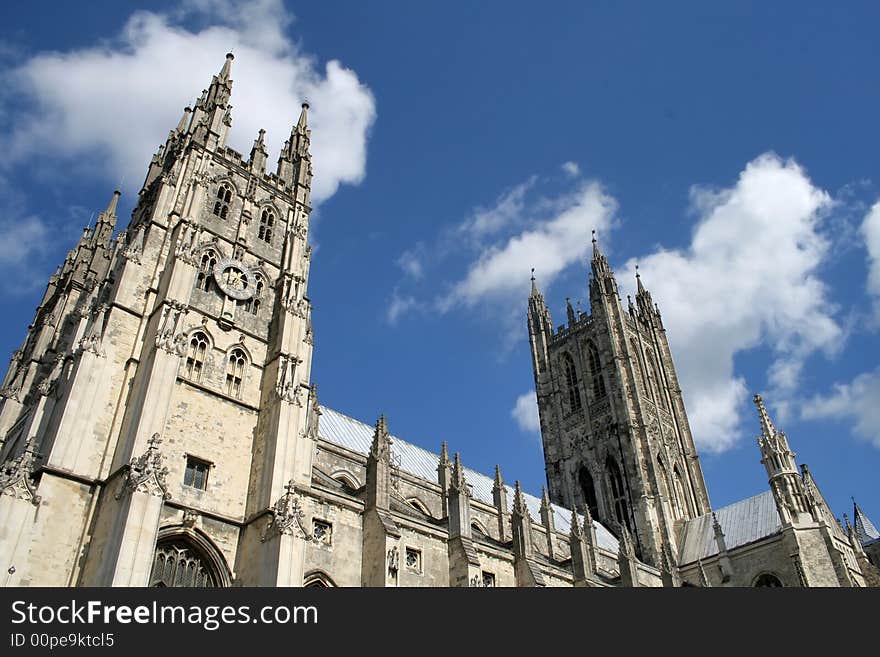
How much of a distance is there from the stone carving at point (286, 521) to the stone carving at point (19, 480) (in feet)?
20.2

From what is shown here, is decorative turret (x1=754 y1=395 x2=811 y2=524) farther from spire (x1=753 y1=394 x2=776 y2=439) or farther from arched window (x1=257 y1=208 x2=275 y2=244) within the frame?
arched window (x1=257 y1=208 x2=275 y2=244)

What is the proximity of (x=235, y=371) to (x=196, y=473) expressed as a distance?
4521 millimetres

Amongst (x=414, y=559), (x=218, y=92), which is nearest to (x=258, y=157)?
(x=218, y=92)

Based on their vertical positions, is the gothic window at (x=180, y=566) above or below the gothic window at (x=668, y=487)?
below

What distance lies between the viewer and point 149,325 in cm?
2338

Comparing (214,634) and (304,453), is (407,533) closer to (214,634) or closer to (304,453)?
(304,453)

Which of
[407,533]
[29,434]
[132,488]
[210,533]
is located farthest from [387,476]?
[29,434]

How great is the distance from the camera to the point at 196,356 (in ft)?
77.8

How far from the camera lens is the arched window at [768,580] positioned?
3725cm

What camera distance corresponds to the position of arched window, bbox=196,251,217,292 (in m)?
25.8

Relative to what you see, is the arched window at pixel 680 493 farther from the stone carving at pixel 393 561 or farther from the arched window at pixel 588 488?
the stone carving at pixel 393 561

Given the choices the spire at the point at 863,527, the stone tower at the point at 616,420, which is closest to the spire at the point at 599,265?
the stone tower at the point at 616,420

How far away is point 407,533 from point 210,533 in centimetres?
697

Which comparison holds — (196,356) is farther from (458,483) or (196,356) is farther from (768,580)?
(768,580)
